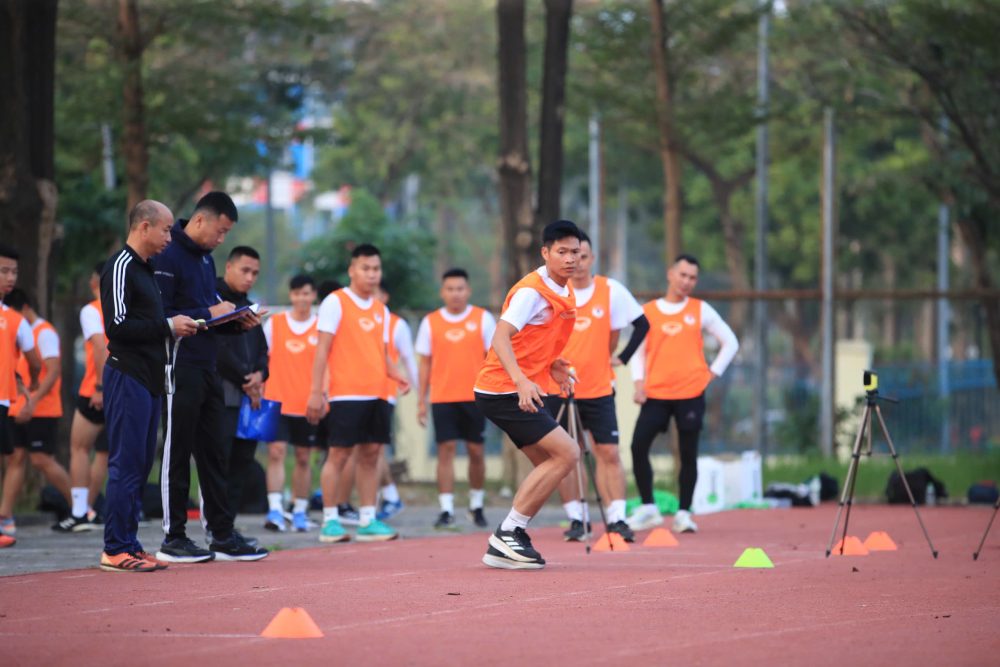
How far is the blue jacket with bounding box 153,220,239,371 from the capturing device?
1074cm

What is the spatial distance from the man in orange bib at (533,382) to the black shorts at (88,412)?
16.4 ft

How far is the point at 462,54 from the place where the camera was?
46625 mm

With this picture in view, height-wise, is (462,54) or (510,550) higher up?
(462,54)

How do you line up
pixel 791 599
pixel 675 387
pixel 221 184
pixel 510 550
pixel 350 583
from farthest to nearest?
pixel 221 184 → pixel 675 387 → pixel 510 550 → pixel 350 583 → pixel 791 599

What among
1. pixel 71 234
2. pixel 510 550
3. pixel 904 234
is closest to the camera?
pixel 510 550

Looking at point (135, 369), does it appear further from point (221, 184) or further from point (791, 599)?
point (221, 184)

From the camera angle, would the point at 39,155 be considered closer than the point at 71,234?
Yes

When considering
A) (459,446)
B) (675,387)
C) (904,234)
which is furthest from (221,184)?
(675,387)

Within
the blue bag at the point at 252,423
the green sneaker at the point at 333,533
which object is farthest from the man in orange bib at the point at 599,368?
the blue bag at the point at 252,423

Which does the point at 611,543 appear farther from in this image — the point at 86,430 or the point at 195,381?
the point at 86,430

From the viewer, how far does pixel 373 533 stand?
13.6 metres

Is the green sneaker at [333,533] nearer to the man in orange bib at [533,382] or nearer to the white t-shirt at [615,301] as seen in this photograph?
the white t-shirt at [615,301]

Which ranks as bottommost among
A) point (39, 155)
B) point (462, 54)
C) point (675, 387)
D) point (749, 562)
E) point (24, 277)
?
point (749, 562)

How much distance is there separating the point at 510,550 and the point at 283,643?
3540 millimetres
